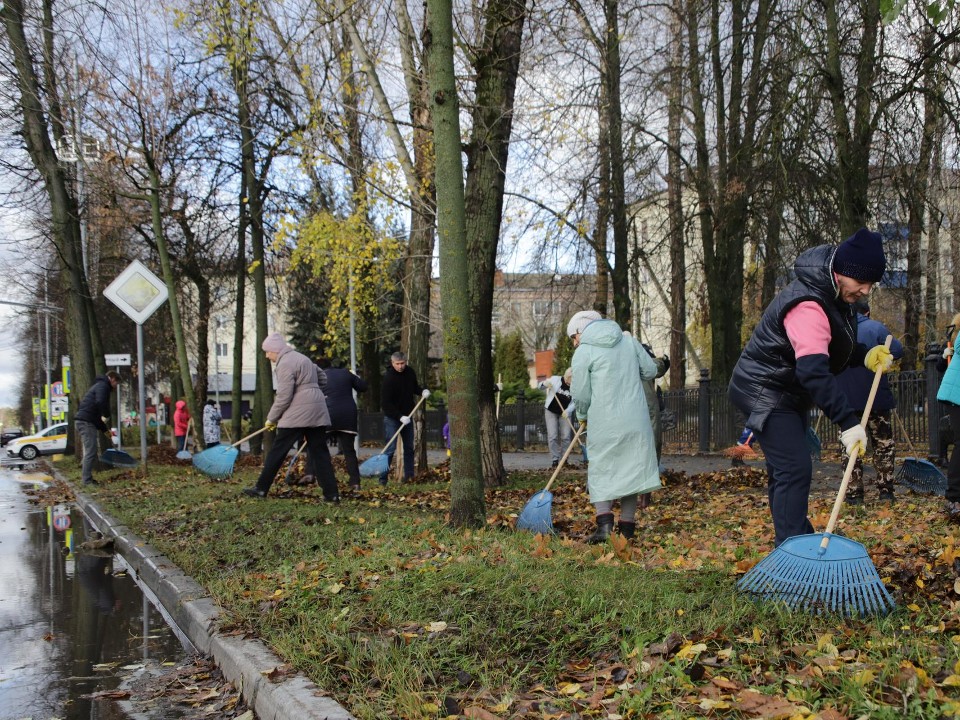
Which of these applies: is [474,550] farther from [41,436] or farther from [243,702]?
[41,436]

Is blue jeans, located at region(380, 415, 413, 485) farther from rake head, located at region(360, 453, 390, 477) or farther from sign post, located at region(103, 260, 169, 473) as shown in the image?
sign post, located at region(103, 260, 169, 473)

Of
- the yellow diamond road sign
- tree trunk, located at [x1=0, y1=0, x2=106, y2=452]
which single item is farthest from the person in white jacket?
tree trunk, located at [x1=0, y1=0, x2=106, y2=452]

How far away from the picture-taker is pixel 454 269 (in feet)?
22.9

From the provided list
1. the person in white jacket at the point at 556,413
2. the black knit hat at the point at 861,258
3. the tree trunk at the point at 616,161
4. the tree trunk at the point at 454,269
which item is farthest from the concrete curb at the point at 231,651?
the tree trunk at the point at 616,161

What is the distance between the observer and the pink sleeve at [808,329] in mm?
4461

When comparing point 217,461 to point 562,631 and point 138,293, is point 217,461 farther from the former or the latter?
point 562,631

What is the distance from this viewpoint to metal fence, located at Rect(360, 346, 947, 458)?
42.6 feet

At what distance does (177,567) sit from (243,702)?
287 cm

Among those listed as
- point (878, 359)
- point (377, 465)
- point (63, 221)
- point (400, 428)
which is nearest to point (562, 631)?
point (878, 359)

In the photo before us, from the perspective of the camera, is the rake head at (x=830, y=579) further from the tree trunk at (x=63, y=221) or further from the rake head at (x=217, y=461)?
the tree trunk at (x=63, y=221)

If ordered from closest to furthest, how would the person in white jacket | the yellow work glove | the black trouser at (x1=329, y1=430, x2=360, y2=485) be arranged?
1. the yellow work glove
2. the black trouser at (x1=329, y1=430, x2=360, y2=485)
3. the person in white jacket

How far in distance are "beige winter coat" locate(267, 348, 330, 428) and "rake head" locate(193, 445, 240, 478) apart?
2.13 m

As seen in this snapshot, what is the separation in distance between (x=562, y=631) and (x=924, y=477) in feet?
18.8

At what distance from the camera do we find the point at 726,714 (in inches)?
120
